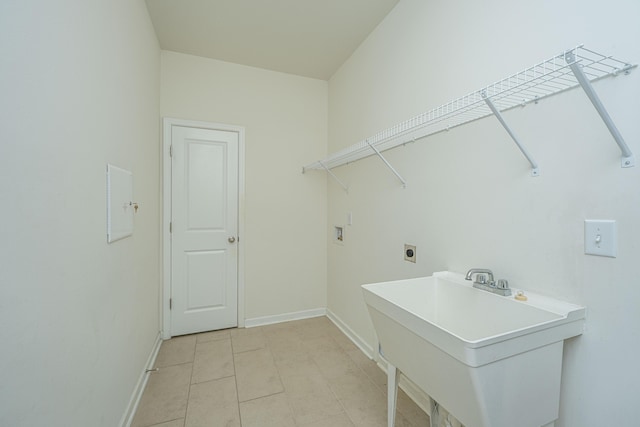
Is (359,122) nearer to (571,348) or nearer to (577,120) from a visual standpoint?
(577,120)

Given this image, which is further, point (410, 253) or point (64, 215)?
point (410, 253)

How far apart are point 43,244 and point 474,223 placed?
1.74 m

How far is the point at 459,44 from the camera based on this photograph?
1.45 metres

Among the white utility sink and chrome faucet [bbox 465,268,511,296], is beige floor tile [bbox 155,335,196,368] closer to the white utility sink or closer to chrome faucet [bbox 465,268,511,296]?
the white utility sink

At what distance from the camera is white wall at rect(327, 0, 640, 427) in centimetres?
87

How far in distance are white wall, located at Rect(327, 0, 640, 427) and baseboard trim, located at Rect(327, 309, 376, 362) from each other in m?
0.74

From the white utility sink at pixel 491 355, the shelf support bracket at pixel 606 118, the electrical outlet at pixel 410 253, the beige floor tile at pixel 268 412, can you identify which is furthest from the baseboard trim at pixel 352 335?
the shelf support bracket at pixel 606 118

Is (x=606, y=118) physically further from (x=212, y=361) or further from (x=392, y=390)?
(x=212, y=361)

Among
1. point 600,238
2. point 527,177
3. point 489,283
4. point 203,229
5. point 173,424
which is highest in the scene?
point 527,177

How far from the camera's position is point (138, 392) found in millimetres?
1788

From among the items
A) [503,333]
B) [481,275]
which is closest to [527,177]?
[481,275]

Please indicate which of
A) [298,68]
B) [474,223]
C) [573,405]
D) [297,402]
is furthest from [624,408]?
[298,68]

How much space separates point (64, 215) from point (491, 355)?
58.2 inches

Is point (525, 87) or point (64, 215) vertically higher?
point (525, 87)
